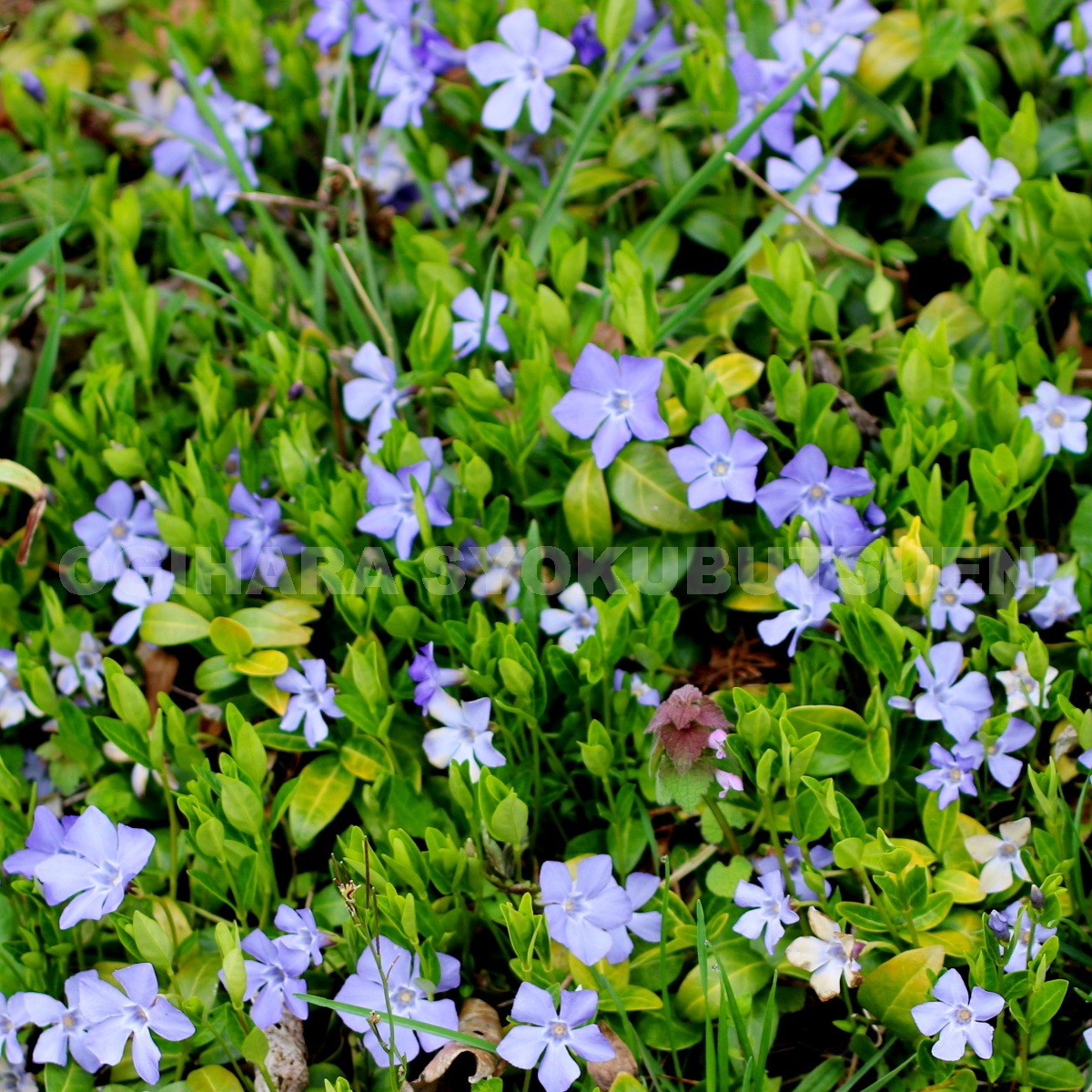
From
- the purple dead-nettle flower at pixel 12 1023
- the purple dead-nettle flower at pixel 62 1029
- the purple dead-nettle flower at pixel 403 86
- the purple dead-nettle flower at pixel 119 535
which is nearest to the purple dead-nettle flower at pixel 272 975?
the purple dead-nettle flower at pixel 62 1029

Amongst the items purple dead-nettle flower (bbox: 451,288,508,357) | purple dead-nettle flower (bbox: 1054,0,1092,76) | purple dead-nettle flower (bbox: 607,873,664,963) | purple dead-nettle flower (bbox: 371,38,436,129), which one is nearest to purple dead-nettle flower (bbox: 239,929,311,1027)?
purple dead-nettle flower (bbox: 607,873,664,963)

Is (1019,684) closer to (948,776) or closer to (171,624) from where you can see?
(948,776)

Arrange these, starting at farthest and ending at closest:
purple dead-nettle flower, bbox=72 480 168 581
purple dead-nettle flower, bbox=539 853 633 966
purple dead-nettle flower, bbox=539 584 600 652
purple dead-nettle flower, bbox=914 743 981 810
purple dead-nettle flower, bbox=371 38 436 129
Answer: purple dead-nettle flower, bbox=371 38 436 129 < purple dead-nettle flower, bbox=72 480 168 581 < purple dead-nettle flower, bbox=539 584 600 652 < purple dead-nettle flower, bbox=914 743 981 810 < purple dead-nettle flower, bbox=539 853 633 966

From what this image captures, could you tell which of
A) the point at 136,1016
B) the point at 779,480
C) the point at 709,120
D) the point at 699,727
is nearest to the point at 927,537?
the point at 779,480

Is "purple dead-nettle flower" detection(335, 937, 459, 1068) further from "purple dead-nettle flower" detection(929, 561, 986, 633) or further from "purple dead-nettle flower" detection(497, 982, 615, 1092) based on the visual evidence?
"purple dead-nettle flower" detection(929, 561, 986, 633)

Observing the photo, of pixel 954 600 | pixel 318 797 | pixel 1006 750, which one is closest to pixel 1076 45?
pixel 954 600

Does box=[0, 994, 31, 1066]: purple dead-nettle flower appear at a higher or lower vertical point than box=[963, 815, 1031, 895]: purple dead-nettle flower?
lower

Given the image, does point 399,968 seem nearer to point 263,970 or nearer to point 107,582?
point 263,970
